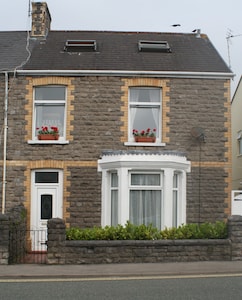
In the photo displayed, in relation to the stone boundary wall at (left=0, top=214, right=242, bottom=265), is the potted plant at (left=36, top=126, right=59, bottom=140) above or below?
above

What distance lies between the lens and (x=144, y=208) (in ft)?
57.0

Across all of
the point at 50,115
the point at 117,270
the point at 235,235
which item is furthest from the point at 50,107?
the point at 235,235

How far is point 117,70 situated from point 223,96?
156 inches

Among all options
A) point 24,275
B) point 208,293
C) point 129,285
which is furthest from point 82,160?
point 208,293

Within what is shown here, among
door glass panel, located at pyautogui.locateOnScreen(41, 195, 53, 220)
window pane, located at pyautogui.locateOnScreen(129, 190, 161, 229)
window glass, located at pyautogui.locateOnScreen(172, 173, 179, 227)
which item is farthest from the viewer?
door glass panel, located at pyautogui.locateOnScreen(41, 195, 53, 220)

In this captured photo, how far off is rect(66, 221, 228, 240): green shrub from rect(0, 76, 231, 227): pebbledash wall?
10.5ft

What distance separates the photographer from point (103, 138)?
1803 cm

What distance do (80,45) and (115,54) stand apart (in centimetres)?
152

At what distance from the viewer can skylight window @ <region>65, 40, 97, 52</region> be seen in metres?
19.9

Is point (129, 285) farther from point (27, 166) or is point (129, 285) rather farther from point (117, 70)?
point (117, 70)

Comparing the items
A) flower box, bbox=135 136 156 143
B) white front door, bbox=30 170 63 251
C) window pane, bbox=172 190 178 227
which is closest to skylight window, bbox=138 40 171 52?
flower box, bbox=135 136 156 143

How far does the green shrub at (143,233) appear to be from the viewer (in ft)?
46.3

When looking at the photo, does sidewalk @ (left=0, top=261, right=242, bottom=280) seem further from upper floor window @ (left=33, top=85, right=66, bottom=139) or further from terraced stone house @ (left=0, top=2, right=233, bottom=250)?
upper floor window @ (left=33, top=85, right=66, bottom=139)

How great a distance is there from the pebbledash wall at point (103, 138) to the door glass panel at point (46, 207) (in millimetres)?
537
